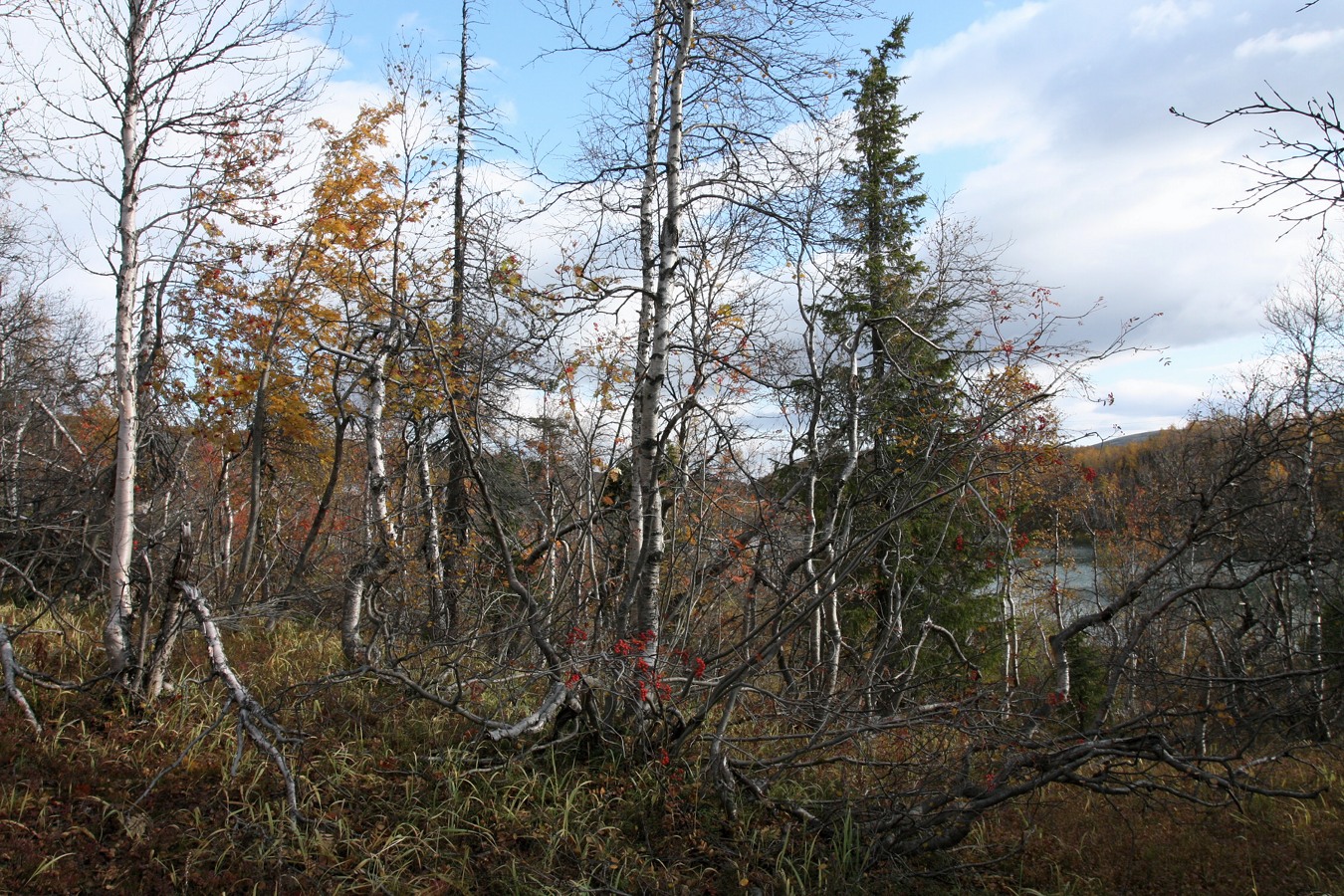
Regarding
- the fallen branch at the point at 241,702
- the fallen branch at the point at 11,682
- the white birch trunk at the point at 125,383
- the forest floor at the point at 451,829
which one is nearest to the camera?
the forest floor at the point at 451,829

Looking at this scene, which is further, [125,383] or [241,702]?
[125,383]

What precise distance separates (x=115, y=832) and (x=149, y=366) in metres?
3.73

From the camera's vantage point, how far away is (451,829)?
399 cm

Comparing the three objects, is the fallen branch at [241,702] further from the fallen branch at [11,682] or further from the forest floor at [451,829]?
the fallen branch at [11,682]

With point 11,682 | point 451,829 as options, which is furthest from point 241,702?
point 11,682

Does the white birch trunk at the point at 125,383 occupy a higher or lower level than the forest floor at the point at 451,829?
higher

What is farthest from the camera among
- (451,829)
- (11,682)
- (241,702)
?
(11,682)

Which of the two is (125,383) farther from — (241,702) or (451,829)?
(451,829)

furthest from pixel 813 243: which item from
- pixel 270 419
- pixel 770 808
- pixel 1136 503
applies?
pixel 1136 503

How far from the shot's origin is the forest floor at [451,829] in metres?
3.71

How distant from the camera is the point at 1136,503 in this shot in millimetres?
22406

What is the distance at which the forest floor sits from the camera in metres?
3.71

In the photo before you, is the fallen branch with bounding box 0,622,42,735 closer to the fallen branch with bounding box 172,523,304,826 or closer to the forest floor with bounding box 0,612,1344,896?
the forest floor with bounding box 0,612,1344,896

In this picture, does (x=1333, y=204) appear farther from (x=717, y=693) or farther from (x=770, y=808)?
(x=770, y=808)
